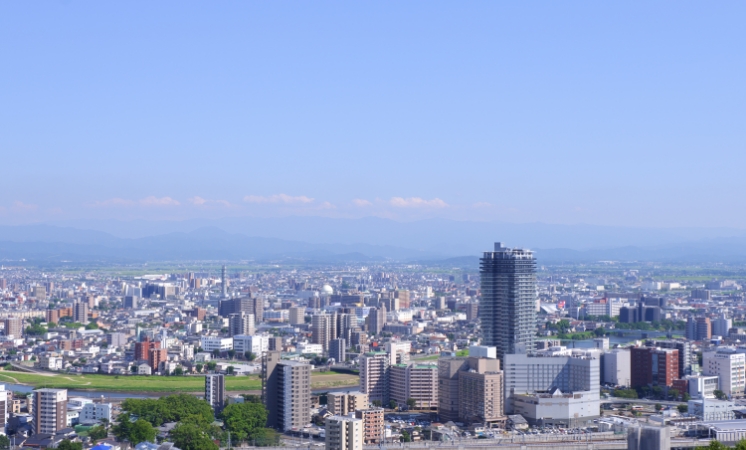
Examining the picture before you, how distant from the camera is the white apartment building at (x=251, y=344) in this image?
26.8 meters

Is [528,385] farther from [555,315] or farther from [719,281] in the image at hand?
[719,281]

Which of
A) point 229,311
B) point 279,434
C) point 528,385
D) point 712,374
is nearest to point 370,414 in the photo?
point 279,434

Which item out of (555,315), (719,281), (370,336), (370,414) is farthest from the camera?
(719,281)

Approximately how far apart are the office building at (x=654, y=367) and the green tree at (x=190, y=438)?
402 inches

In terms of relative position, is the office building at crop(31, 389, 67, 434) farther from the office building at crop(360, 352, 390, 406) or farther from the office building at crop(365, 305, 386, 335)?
the office building at crop(365, 305, 386, 335)

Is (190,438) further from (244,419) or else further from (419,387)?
(419,387)

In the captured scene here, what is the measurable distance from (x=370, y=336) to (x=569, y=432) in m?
16.6

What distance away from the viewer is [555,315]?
3712cm

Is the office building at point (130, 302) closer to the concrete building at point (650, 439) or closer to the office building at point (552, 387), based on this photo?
the office building at point (552, 387)

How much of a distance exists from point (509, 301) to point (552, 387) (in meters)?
1.81

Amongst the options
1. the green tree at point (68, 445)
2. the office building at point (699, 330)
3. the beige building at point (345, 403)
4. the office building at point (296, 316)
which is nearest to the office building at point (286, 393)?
the beige building at point (345, 403)

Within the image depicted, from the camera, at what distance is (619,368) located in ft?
66.1

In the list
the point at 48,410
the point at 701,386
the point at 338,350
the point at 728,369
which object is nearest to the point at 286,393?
the point at 48,410

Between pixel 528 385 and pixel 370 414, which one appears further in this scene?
pixel 528 385
